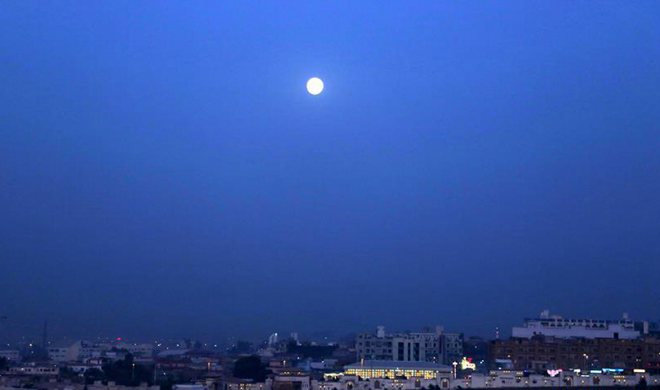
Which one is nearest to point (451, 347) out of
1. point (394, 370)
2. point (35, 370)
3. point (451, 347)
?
point (451, 347)

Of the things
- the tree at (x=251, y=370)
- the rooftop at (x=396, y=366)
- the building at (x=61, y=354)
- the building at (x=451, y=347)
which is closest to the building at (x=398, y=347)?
the building at (x=451, y=347)

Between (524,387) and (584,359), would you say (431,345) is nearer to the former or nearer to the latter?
(584,359)

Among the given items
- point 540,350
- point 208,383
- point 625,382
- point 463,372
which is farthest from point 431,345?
point 208,383

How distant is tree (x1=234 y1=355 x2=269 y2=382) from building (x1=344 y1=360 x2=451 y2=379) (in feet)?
7.52

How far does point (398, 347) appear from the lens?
34.9 m

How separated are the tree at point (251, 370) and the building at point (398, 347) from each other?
651 cm

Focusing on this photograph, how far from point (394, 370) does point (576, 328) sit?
9.77m

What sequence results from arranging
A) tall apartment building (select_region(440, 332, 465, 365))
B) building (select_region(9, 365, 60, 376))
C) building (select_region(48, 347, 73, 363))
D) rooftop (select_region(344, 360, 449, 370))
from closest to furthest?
building (select_region(9, 365, 60, 376)), rooftop (select_region(344, 360, 449, 370)), tall apartment building (select_region(440, 332, 465, 365)), building (select_region(48, 347, 73, 363))

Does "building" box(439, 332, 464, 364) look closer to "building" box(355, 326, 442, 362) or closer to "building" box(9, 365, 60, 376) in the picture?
"building" box(355, 326, 442, 362)

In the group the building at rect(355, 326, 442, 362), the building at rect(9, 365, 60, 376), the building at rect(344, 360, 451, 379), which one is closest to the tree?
the building at rect(344, 360, 451, 379)

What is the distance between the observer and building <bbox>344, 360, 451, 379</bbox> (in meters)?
26.8

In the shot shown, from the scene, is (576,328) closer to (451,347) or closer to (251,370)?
(451,347)

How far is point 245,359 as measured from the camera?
29281 mm

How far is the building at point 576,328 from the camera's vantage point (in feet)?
111
